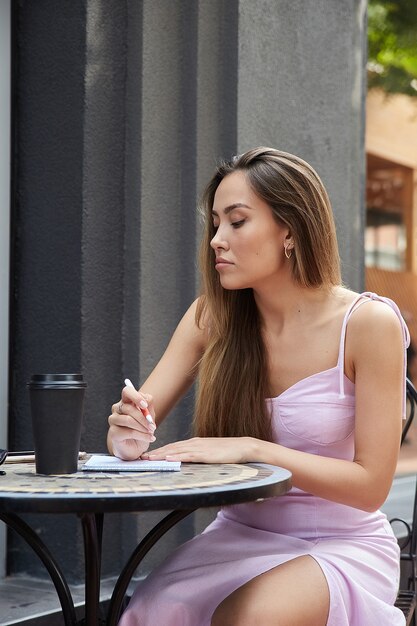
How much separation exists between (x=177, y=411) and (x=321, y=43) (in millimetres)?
1936

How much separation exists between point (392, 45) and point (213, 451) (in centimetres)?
527

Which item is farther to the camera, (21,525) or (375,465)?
(375,465)

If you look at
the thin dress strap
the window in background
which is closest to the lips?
the thin dress strap

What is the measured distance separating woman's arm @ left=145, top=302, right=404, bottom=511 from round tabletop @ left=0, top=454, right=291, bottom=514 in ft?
0.39

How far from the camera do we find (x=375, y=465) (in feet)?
7.64

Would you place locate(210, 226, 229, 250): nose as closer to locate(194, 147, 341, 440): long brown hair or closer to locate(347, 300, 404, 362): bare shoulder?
locate(194, 147, 341, 440): long brown hair

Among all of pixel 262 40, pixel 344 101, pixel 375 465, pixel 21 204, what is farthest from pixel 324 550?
pixel 344 101

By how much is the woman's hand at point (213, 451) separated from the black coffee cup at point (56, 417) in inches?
11.4

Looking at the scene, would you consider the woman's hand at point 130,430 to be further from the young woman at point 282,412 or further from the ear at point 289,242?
the ear at point 289,242

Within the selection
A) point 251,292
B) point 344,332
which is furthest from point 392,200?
point 344,332

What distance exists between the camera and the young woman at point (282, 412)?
2.22 m

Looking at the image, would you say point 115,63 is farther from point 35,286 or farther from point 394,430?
point 394,430

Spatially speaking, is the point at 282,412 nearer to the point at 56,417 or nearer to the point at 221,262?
the point at 221,262

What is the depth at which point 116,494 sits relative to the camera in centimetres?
173
